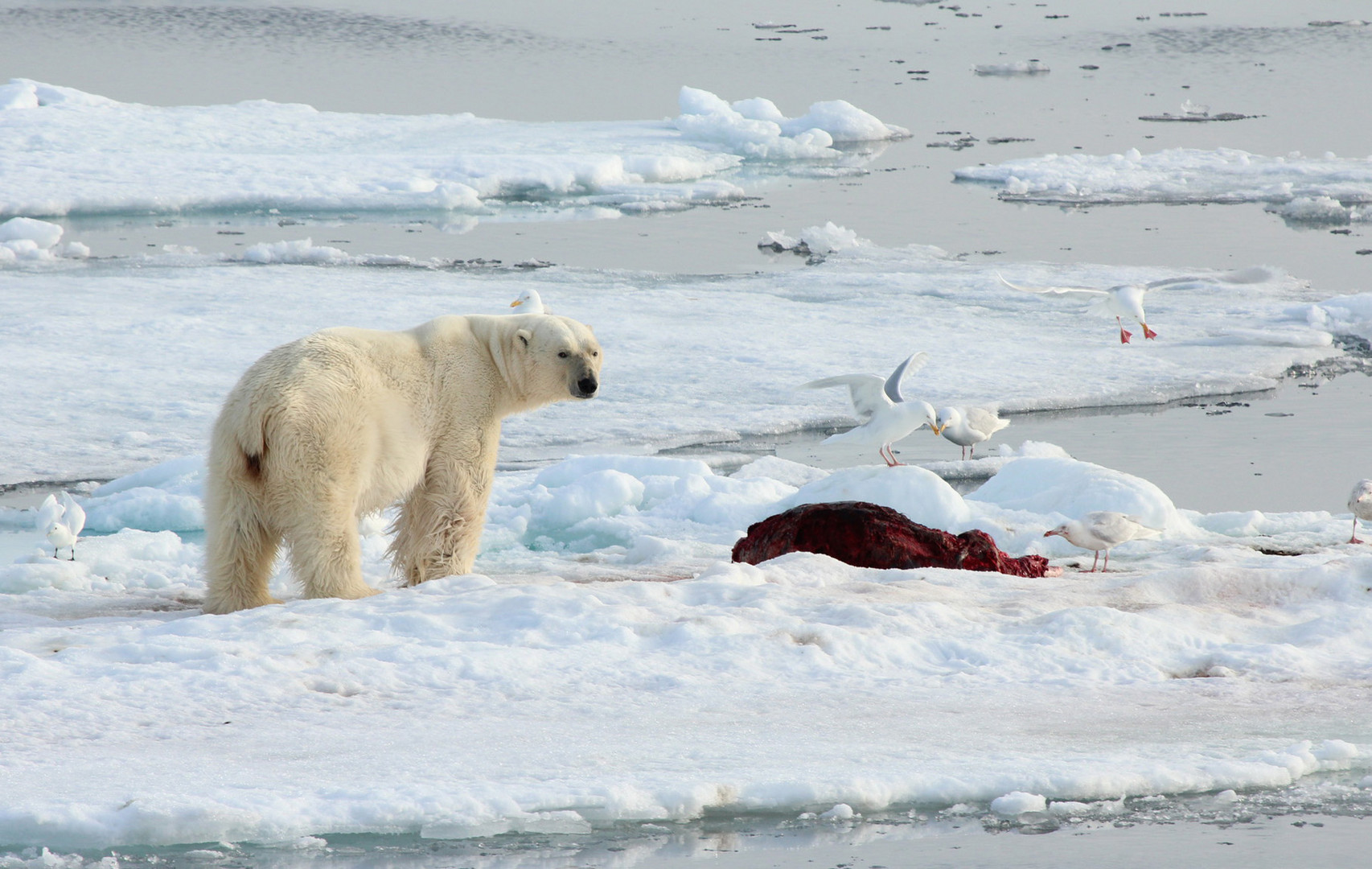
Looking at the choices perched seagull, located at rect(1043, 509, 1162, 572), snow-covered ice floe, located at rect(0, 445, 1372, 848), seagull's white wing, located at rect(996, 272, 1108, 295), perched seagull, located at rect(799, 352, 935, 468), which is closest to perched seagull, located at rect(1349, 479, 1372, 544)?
snow-covered ice floe, located at rect(0, 445, 1372, 848)

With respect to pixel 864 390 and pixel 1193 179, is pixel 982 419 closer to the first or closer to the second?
pixel 864 390

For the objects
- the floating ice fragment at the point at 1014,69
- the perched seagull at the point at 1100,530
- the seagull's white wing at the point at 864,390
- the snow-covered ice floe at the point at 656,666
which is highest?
the floating ice fragment at the point at 1014,69

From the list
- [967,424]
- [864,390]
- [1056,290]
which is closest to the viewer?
[864,390]

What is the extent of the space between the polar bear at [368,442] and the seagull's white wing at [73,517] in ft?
5.72

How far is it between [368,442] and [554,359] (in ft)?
2.95

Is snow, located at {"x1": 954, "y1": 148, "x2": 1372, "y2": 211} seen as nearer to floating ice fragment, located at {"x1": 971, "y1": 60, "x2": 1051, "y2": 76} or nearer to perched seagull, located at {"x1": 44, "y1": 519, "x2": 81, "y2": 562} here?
floating ice fragment, located at {"x1": 971, "y1": 60, "x2": 1051, "y2": 76}

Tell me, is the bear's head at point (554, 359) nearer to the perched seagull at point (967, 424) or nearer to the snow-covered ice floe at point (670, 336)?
the perched seagull at point (967, 424)

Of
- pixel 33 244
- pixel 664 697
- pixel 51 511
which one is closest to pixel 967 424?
pixel 664 697

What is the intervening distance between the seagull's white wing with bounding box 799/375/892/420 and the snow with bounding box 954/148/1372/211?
12.4m

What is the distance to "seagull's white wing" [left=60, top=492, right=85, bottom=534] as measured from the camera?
277 inches

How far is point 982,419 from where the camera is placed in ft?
31.1

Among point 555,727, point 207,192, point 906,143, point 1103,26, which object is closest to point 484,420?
point 555,727

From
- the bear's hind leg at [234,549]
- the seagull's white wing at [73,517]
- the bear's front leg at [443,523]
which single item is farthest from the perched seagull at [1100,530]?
the seagull's white wing at [73,517]

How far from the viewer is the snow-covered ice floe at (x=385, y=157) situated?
1906 centimetres
